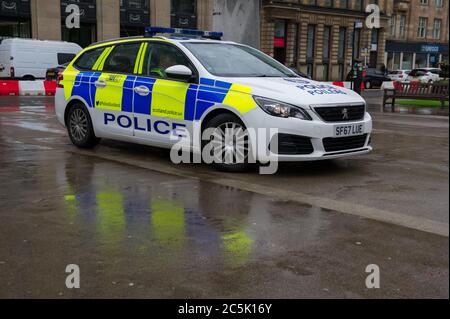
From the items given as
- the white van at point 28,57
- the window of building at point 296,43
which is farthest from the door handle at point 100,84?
the window of building at point 296,43

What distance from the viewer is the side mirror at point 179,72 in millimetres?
7184

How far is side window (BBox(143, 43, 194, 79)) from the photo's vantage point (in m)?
7.68

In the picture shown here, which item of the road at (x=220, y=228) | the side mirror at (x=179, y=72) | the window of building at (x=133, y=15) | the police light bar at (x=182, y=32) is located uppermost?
the window of building at (x=133, y=15)

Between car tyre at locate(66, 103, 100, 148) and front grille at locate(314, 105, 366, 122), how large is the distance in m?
3.72

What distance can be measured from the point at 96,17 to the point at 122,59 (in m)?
31.8

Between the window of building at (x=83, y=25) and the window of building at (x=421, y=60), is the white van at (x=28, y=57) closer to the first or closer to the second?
the window of building at (x=83, y=25)

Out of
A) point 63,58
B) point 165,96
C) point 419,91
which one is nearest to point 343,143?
point 165,96

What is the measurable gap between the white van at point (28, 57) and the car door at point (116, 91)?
70.6 ft

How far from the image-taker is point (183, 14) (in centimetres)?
4281

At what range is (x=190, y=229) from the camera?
15.7ft

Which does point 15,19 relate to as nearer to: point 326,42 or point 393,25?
point 326,42

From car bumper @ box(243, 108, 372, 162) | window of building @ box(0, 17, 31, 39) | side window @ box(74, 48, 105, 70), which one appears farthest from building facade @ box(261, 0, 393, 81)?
car bumper @ box(243, 108, 372, 162)

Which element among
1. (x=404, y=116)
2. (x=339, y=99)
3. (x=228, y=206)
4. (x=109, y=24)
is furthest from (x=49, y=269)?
(x=109, y=24)
